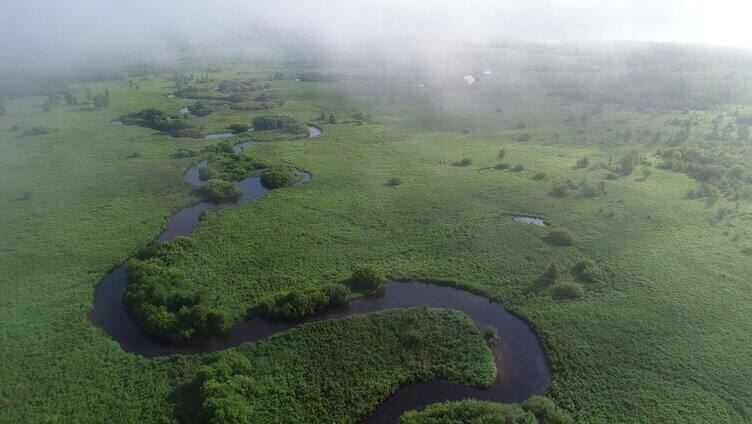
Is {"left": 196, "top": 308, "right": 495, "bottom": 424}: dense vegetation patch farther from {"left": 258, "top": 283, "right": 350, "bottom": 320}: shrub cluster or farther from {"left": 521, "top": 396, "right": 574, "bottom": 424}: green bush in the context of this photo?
{"left": 521, "top": 396, "right": 574, "bottom": 424}: green bush

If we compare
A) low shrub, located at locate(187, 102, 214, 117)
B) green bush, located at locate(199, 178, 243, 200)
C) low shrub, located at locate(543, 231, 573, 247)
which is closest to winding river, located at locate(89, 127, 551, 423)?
low shrub, located at locate(543, 231, 573, 247)

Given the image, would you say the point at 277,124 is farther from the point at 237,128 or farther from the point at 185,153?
the point at 185,153

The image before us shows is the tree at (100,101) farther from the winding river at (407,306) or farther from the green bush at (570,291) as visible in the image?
the green bush at (570,291)

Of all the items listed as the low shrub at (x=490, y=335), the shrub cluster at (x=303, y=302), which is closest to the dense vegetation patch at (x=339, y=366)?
the low shrub at (x=490, y=335)

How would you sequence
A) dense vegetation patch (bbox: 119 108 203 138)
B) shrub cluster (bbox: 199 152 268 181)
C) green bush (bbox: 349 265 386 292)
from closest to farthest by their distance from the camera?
green bush (bbox: 349 265 386 292), shrub cluster (bbox: 199 152 268 181), dense vegetation patch (bbox: 119 108 203 138)

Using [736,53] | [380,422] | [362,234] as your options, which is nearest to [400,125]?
[362,234]

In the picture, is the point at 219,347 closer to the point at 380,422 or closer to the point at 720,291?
the point at 380,422
